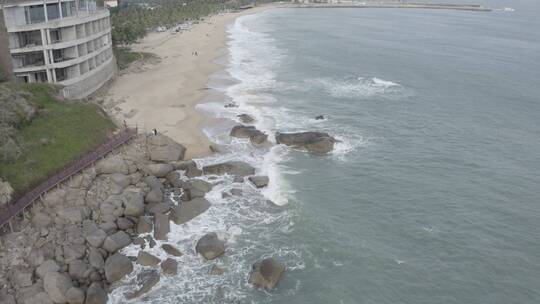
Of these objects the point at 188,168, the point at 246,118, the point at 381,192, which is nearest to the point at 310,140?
the point at 246,118

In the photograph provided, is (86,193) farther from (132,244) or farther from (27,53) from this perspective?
(27,53)

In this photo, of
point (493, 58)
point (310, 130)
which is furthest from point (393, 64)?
point (310, 130)

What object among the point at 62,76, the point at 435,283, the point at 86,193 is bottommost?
the point at 435,283

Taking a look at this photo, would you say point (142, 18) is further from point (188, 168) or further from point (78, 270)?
point (78, 270)

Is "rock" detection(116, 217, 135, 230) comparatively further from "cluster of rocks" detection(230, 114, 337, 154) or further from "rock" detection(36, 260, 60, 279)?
"cluster of rocks" detection(230, 114, 337, 154)

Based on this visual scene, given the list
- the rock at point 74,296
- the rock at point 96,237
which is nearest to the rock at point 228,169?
the rock at point 96,237

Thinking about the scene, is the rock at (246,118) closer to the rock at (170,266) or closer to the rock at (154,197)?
the rock at (154,197)
